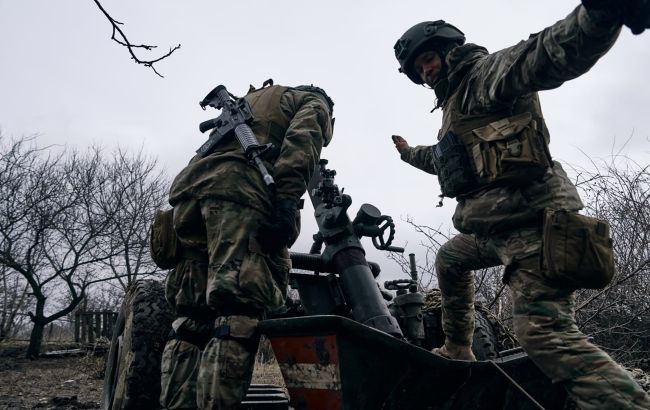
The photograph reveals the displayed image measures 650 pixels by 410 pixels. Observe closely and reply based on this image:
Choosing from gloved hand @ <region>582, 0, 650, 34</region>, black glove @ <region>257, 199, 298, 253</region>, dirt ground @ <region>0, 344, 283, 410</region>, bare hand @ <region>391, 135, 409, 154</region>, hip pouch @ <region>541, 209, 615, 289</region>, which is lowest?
dirt ground @ <region>0, 344, 283, 410</region>

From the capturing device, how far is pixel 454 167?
2873mm

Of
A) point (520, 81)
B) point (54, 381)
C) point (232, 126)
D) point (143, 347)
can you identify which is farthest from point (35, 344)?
point (520, 81)

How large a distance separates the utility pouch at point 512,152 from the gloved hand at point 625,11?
0.72m

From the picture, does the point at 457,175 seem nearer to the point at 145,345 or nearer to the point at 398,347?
the point at 398,347

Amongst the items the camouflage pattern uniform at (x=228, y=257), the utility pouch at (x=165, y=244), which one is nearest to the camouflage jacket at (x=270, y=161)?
the camouflage pattern uniform at (x=228, y=257)

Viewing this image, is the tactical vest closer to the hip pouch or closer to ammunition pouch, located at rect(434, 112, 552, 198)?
ammunition pouch, located at rect(434, 112, 552, 198)

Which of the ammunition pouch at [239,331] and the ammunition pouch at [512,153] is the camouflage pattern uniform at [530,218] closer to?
the ammunition pouch at [512,153]

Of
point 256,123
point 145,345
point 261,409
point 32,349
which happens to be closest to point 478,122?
point 256,123

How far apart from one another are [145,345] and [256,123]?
5.70 ft

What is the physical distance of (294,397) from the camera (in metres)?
2.42

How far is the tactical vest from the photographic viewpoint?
2573mm

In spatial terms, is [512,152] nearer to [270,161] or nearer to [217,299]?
[270,161]

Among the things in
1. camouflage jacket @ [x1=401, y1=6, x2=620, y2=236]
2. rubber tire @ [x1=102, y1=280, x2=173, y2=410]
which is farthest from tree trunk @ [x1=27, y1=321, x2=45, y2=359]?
camouflage jacket @ [x1=401, y1=6, x2=620, y2=236]

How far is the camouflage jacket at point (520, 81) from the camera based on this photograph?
2166 millimetres
